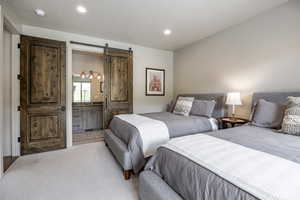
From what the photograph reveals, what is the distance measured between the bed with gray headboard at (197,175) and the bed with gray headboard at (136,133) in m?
0.57

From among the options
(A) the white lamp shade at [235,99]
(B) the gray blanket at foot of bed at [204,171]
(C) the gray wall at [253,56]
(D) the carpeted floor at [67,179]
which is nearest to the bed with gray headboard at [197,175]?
(B) the gray blanket at foot of bed at [204,171]

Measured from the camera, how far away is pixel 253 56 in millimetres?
2760

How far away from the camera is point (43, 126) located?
10.1 ft

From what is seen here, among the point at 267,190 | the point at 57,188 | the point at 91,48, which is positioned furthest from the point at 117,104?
the point at 267,190

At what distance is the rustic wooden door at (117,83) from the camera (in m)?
3.83

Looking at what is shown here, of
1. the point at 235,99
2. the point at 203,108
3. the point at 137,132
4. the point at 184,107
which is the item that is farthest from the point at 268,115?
the point at 137,132

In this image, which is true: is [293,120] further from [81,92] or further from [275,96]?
[81,92]

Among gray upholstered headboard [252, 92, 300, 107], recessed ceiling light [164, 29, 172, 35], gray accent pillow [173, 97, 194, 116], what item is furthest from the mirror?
gray upholstered headboard [252, 92, 300, 107]

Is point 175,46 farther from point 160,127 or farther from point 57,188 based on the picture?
point 57,188

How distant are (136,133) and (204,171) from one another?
1.25 metres

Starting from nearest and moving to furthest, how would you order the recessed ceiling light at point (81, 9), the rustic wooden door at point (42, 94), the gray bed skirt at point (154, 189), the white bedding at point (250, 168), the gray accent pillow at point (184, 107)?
the white bedding at point (250, 168) < the gray bed skirt at point (154, 189) < the recessed ceiling light at point (81, 9) < the rustic wooden door at point (42, 94) < the gray accent pillow at point (184, 107)

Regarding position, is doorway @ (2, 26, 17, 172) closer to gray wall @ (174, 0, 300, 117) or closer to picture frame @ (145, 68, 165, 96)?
picture frame @ (145, 68, 165, 96)

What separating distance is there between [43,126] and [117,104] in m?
1.71

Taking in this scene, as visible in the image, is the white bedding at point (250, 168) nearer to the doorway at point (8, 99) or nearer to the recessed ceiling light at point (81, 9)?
the recessed ceiling light at point (81, 9)
